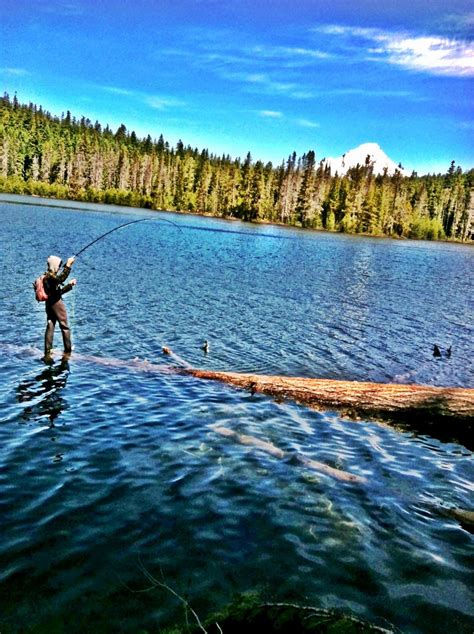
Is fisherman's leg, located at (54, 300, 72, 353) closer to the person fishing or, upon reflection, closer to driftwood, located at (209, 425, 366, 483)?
the person fishing

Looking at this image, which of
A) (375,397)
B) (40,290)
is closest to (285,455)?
(375,397)

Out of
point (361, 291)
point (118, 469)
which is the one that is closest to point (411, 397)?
point (118, 469)

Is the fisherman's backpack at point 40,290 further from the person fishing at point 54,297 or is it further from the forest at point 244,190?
the forest at point 244,190

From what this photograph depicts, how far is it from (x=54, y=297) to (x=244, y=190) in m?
143

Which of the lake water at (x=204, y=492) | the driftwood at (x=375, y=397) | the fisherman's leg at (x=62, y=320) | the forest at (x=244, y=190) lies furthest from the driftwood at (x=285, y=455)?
the forest at (x=244, y=190)

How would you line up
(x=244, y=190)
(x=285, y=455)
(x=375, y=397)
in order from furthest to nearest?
(x=244, y=190) < (x=375, y=397) < (x=285, y=455)

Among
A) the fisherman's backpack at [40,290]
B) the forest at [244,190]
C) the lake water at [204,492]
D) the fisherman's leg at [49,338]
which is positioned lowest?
the lake water at [204,492]

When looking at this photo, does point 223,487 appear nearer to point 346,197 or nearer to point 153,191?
point 346,197

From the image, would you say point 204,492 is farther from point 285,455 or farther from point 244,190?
point 244,190

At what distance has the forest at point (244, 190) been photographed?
148 m

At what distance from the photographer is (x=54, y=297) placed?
15781 mm

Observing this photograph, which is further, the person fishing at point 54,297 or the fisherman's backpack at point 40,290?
the person fishing at point 54,297

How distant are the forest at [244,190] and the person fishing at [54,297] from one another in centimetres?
13420

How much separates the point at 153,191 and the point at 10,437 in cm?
17456
